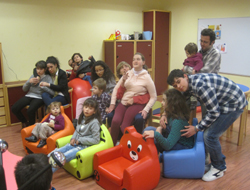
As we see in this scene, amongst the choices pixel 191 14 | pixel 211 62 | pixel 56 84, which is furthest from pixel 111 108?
pixel 191 14

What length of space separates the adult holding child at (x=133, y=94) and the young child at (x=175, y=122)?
538 millimetres

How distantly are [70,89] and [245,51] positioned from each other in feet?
10.9

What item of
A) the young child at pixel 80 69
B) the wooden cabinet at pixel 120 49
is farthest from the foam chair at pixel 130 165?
the wooden cabinet at pixel 120 49

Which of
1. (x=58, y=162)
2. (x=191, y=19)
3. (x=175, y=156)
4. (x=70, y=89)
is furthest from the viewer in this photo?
(x=191, y=19)

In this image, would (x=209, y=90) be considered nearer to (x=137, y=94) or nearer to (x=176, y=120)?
(x=176, y=120)

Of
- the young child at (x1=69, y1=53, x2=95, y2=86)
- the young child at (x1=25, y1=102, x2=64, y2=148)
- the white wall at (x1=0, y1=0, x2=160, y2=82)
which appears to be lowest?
Answer: the young child at (x1=25, y1=102, x2=64, y2=148)

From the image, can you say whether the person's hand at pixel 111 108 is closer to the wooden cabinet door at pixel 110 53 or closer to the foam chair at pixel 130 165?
the foam chair at pixel 130 165

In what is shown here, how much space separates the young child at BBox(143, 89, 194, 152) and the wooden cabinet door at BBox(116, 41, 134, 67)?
10.2 feet

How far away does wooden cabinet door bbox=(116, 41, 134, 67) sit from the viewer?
561cm

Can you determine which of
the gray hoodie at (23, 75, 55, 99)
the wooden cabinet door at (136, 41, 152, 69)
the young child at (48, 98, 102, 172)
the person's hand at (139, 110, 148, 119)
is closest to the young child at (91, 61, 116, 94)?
the gray hoodie at (23, 75, 55, 99)

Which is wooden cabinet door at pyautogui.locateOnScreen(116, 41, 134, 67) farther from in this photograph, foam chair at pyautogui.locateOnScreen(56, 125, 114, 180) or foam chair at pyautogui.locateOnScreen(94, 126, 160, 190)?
foam chair at pyautogui.locateOnScreen(94, 126, 160, 190)

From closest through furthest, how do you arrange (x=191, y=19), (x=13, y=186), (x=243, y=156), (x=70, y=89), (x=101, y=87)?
1. (x=13, y=186)
2. (x=243, y=156)
3. (x=101, y=87)
4. (x=70, y=89)
5. (x=191, y=19)

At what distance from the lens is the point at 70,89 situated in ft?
13.4

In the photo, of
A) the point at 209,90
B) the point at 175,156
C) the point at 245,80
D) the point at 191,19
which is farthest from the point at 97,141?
the point at 191,19
